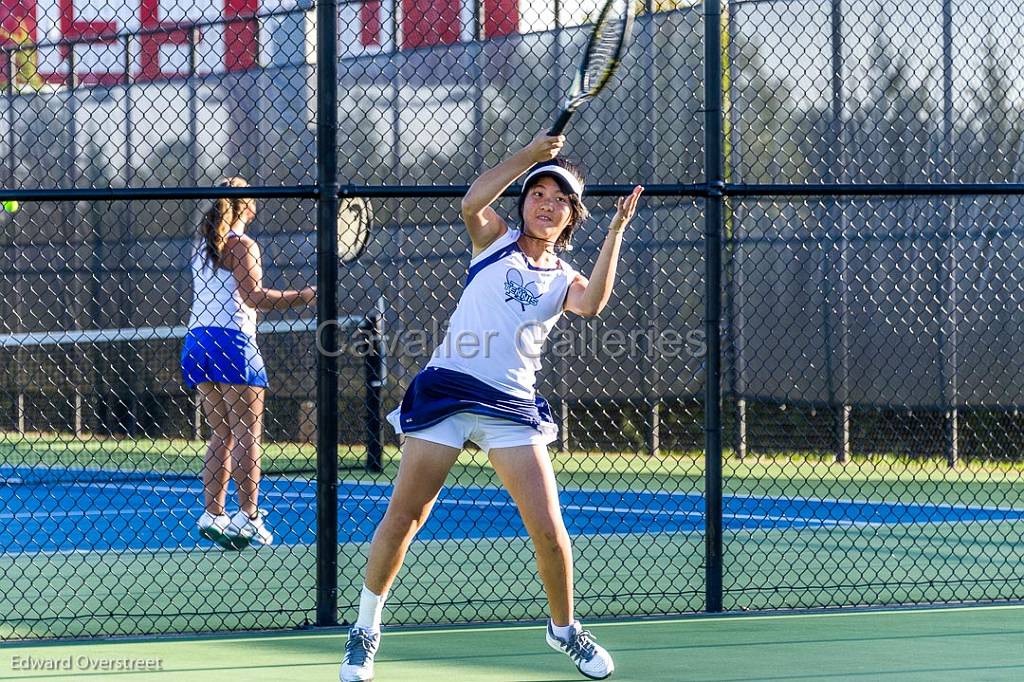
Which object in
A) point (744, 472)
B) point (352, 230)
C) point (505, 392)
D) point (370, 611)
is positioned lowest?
point (744, 472)

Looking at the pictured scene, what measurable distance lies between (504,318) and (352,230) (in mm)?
5537

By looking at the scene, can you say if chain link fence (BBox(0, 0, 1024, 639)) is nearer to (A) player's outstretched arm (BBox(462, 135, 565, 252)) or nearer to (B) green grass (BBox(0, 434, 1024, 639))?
(B) green grass (BBox(0, 434, 1024, 639))

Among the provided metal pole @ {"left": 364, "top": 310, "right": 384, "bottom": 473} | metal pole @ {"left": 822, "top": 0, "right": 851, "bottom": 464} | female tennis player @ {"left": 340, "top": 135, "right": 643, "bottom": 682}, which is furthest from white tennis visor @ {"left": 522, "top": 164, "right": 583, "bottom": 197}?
metal pole @ {"left": 822, "top": 0, "right": 851, "bottom": 464}

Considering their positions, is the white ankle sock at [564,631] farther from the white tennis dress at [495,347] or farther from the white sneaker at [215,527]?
the white sneaker at [215,527]

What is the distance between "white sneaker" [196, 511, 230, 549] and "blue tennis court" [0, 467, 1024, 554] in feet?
1.81

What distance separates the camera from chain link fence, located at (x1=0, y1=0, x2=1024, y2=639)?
6949 mm

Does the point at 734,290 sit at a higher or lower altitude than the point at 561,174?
lower

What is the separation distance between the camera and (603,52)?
4738mm

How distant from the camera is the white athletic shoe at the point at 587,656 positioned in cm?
442

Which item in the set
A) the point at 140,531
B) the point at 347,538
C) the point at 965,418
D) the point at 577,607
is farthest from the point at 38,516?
the point at 965,418

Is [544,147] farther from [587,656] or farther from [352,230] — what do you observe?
[352,230]

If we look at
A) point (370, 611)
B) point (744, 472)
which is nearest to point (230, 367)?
point (370, 611)

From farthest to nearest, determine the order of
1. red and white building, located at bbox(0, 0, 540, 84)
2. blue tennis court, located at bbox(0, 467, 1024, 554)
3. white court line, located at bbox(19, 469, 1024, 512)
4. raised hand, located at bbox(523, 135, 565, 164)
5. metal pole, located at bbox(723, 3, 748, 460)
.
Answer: red and white building, located at bbox(0, 0, 540, 84)
metal pole, located at bbox(723, 3, 748, 460)
white court line, located at bbox(19, 469, 1024, 512)
blue tennis court, located at bbox(0, 467, 1024, 554)
raised hand, located at bbox(523, 135, 565, 164)

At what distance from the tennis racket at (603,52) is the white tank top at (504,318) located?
1.68 ft
